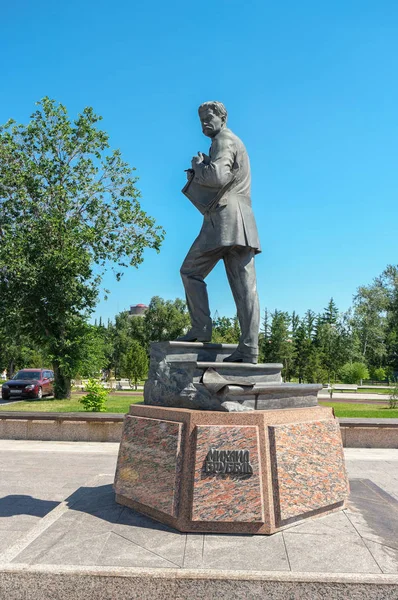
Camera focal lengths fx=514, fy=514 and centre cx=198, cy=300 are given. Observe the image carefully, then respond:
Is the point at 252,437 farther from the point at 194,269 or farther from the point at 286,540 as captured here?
the point at 194,269

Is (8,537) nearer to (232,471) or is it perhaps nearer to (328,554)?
(232,471)

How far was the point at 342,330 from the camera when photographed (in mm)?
52531

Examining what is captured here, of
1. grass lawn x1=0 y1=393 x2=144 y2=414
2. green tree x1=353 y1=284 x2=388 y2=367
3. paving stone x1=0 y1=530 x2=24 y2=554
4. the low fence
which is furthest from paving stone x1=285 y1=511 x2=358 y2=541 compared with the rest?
green tree x1=353 y1=284 x2=388 y2=367

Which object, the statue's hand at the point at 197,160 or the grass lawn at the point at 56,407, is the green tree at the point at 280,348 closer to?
the grass lawn at the point at 56,407

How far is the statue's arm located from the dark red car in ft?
60.5

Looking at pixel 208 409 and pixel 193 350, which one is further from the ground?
pixel 193 350

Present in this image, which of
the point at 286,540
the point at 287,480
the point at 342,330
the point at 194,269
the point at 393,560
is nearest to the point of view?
the point at 393,560

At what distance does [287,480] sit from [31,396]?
19.3 metres

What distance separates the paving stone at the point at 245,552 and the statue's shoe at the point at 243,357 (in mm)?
1647

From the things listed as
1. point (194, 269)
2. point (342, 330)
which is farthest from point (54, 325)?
point (342, 330)

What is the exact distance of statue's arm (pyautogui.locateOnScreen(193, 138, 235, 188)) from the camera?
5066 mm

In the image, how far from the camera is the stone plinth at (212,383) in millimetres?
4609

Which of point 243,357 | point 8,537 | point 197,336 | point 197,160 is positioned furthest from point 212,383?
point 8,537

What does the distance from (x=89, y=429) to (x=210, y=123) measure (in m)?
7.67
